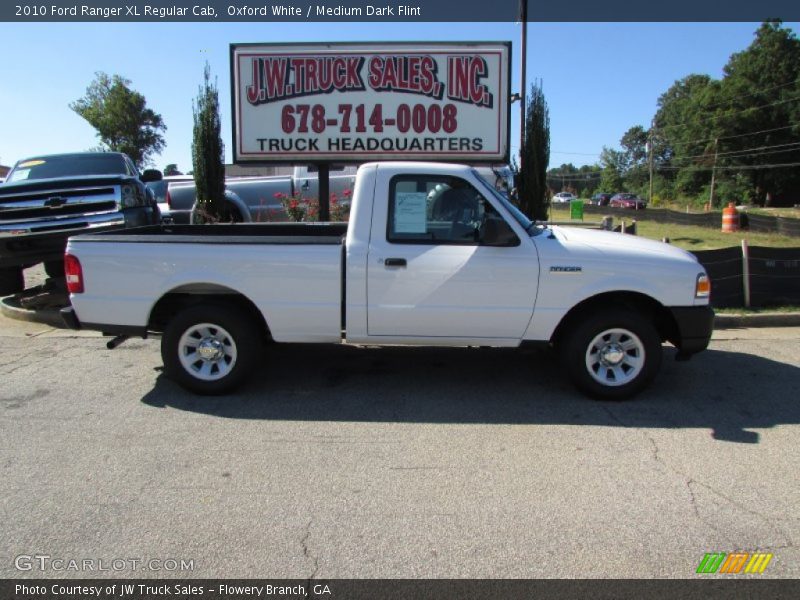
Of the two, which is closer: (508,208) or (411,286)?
(411,286)

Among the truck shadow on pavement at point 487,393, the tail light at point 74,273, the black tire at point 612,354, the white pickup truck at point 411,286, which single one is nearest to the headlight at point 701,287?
the white pickup truck at point 411,286

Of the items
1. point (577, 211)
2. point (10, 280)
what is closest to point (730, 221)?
point (577, 211)

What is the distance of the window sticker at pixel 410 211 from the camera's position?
504 centimetres

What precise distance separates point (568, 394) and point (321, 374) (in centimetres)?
234

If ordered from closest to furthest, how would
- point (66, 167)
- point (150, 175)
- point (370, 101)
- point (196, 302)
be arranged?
point (196, 302) → point (370, 101) → point (66, 167) → point (150, 175)

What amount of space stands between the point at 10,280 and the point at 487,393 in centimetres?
664

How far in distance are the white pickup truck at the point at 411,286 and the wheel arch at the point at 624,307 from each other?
0.05 feet

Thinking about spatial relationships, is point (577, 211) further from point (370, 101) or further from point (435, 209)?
point (435, 209)

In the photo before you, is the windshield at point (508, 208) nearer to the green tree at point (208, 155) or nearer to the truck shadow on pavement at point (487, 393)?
the truck shadow on pavement at point (487, 393)

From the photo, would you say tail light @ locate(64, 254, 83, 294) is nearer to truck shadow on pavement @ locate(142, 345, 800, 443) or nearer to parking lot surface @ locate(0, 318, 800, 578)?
parking lot surface @ locate(0, 318, 800, 578)

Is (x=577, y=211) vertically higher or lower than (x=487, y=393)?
higher

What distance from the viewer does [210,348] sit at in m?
5.12

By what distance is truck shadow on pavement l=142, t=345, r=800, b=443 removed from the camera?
4.73m

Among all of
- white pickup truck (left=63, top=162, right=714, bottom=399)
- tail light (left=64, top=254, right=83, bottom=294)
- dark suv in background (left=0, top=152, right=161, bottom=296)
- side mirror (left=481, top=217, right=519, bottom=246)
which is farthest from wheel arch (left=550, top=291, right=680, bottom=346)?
dark suv in background (left=0, top=152, right=161, bottom=296)
